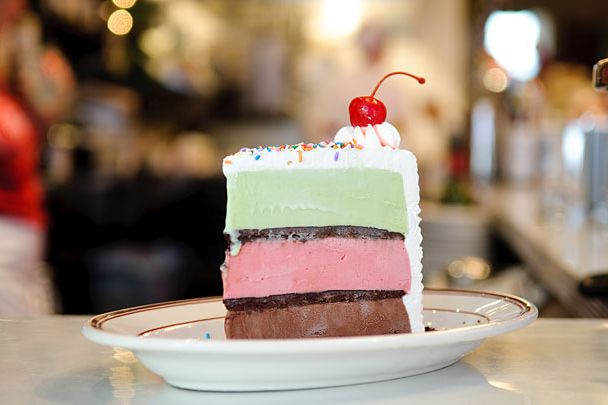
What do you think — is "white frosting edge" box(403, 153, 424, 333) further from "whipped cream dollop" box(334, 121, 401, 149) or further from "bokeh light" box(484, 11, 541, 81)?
"bokeh light" box(484, 11, 541, 81)

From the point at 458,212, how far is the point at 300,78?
449 centimetres

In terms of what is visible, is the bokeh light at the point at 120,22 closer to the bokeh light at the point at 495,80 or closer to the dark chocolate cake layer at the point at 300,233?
the bokeh light at the point at 495,80

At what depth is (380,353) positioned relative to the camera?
42.4 inches

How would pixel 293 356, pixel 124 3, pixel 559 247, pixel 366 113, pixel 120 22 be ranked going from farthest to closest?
1. pixel 124 3
2. pixel 120 22
3. pixel 559 247
4. pixel 366 113
5. pixel 293 356

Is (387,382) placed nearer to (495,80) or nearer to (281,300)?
(281,300)

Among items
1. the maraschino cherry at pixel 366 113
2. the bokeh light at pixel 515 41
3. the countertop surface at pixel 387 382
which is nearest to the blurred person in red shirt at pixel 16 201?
the countertop surface at pixel 387 382

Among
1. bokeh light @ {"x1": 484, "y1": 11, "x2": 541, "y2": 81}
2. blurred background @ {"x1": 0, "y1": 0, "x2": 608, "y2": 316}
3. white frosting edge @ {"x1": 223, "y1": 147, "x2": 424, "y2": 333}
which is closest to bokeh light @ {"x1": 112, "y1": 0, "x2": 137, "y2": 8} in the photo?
blurred background @ {"x1": 0, "y1": 0, "x2": 608, "y2": 316}

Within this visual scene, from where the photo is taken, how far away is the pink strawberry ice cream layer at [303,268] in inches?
50.6

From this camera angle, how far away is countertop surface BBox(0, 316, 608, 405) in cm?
107

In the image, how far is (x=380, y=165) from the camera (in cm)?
133

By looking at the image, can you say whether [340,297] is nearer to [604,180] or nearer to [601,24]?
[604,180]

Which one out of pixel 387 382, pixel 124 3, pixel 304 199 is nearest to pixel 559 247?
pixel 304 199

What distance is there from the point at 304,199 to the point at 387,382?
29 centimetres

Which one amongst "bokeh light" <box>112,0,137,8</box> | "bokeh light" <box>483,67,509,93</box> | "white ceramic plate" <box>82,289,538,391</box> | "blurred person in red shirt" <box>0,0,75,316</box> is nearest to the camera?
"white ceramic plate" <box>82,289,538,391</box>
